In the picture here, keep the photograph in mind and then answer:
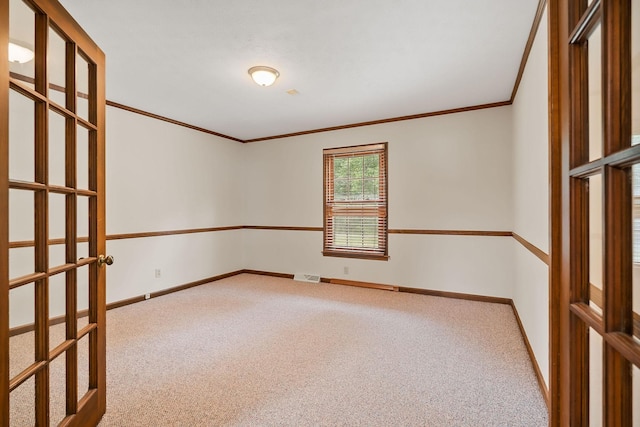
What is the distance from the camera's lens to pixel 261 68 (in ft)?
8.94

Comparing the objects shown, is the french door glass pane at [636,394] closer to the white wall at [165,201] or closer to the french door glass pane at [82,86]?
the french door glass pane at [82,86]

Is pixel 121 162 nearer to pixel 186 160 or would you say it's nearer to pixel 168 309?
pixel 186 160

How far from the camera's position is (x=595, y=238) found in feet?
2.88

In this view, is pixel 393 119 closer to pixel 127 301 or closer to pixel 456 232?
pixel 456 232

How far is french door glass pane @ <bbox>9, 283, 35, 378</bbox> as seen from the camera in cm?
113

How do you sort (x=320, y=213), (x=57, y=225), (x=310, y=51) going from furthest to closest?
(x=320, y=213), (x=310, y=51), (x=57, y=225)

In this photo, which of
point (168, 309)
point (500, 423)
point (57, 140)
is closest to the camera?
point (57, 140)

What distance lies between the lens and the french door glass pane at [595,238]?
84cm

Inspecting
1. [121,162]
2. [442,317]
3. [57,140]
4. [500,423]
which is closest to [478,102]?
[442,317]

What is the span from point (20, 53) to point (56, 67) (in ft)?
0.65

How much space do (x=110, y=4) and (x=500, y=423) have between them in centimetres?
335

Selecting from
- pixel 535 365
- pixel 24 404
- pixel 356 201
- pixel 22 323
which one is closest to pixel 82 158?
pixel 22 323

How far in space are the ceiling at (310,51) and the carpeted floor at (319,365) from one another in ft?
7.95

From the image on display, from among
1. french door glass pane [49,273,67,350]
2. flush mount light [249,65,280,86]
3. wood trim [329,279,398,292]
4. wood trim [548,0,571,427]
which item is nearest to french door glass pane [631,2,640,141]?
wood trim [548,0,571,427]
